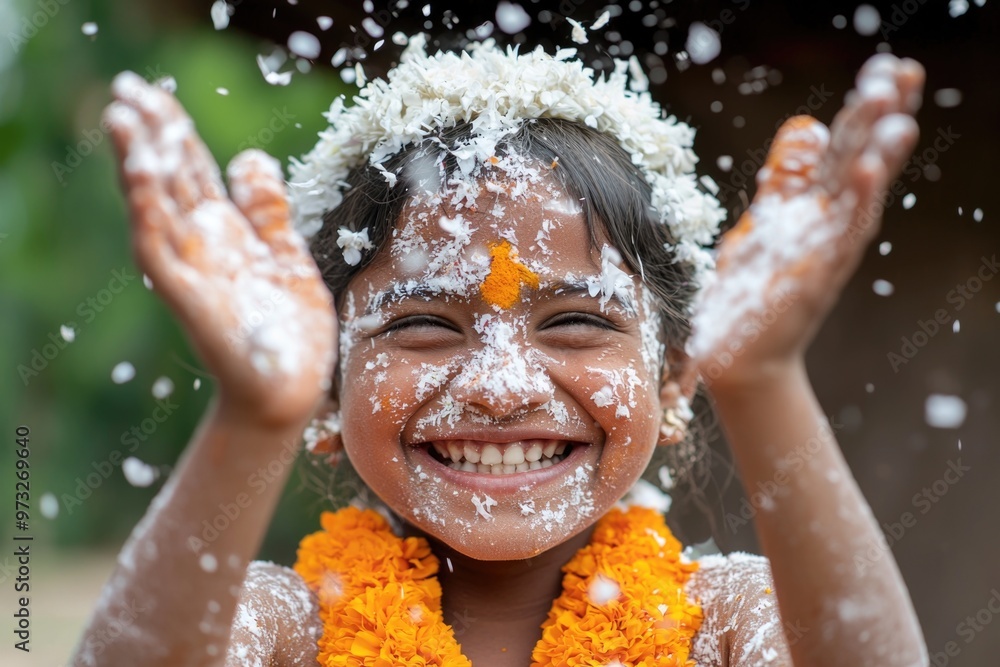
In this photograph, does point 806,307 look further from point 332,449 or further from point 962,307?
point 962,307

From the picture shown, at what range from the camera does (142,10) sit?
5.91 meters

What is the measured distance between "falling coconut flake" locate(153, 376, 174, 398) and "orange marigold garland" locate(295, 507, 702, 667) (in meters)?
4.35

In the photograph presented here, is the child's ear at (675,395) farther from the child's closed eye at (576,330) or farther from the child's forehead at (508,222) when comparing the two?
the child's forehead at (508,222)

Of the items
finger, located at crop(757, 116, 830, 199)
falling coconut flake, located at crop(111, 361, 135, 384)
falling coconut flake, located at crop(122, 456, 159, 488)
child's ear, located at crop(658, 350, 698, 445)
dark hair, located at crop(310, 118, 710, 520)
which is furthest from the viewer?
falling coconut flake, located at crop(111, 361, 135, 384)

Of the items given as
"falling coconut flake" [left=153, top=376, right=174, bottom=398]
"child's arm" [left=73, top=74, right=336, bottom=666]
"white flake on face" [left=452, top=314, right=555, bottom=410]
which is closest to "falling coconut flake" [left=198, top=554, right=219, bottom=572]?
"child's arm" [left=73, top=74, right=336, bottom=666]

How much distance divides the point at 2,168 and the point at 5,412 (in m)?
1.69

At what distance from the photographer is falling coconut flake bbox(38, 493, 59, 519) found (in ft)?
22.9

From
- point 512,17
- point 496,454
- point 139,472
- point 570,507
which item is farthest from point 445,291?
A: point 139,472

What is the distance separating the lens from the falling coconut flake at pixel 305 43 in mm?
4395

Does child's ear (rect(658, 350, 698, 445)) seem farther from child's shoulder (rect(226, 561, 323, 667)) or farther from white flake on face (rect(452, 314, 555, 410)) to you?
child's shoulder (rect(226, 561, 323, 667))

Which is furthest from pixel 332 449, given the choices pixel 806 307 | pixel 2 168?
pixel 2 168

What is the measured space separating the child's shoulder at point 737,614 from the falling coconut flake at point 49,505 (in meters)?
6.00

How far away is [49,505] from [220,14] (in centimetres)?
415

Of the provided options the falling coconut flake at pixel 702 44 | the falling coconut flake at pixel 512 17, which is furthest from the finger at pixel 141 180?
the falling coconut flake at pixel 702 44
